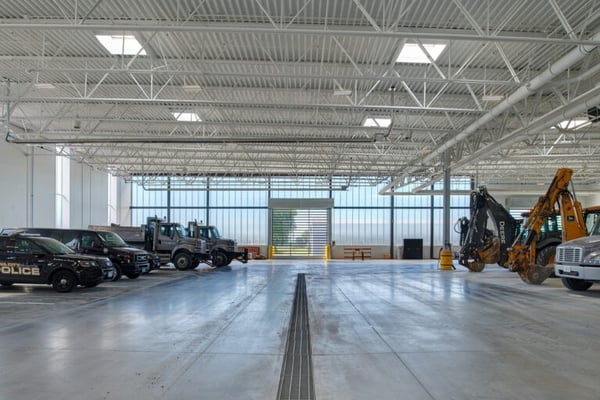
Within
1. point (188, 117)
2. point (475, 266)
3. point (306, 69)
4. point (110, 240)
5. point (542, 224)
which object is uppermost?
point (306, 69)

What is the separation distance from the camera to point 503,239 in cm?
2031

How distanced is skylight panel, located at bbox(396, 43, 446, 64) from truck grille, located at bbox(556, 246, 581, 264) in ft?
21.2

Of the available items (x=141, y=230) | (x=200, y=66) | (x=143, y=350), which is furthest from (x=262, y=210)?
(x=143, y=350)

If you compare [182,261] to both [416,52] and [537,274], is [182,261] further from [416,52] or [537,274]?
[537,274]

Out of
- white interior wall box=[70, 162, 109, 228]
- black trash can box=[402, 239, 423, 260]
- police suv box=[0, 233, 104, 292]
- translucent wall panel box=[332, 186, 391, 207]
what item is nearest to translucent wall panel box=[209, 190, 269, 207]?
translucent wall panel box=[332, 186, 391, 207]

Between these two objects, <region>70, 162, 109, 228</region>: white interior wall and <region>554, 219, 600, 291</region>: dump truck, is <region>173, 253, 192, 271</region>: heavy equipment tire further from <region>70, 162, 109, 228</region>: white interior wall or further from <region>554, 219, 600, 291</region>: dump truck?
<region>554, 219, 600, 291</region>: dump truck

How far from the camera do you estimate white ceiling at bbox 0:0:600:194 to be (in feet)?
37.5

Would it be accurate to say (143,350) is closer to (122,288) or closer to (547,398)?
(547,398)

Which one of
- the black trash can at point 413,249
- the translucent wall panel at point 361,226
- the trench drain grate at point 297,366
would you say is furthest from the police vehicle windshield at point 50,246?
the black trash can at point 413,249

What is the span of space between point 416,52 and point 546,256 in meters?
9.30

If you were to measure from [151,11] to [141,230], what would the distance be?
13.9 meters

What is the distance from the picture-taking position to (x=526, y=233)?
681 inches

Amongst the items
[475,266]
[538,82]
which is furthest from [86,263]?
[475,266]

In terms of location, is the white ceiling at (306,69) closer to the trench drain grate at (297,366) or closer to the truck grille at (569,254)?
the truck grille at (569,254)
